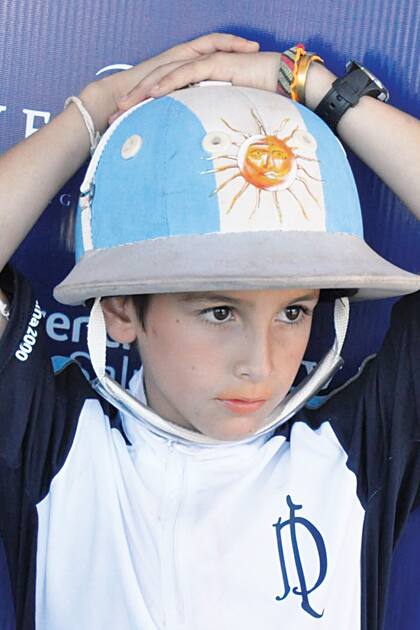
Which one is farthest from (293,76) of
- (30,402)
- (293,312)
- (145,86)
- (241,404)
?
(30,402)

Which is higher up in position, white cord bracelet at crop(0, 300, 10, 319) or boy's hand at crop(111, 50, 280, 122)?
boy's hand at crop(111, 50, 280, 122)

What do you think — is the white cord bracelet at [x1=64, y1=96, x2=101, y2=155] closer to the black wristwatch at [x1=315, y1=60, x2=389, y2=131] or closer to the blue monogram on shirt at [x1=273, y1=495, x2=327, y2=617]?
the black wristwatch at [x1=315, y1=60, x2=389, y2=131]

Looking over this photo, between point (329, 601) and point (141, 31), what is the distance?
911 mm

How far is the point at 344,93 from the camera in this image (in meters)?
1.22

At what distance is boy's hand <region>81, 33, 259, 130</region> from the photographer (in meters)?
1.28

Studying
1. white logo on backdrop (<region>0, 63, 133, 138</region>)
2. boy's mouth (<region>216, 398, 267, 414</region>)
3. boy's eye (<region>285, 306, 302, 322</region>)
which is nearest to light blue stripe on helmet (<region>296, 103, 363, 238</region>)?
boy's eye (<region>285, 306, 302, 322</region>)

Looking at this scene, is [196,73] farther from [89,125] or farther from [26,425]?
[26,425]

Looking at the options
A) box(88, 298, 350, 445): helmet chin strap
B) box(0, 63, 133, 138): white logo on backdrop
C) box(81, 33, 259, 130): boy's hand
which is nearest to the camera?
box(88, 298, 350, 445): helmet chin strap

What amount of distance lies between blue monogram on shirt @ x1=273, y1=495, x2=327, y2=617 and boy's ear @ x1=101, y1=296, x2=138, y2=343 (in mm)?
315

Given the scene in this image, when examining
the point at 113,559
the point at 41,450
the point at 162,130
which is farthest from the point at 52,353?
the point at 162,130

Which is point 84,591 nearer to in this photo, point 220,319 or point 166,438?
point 166,438

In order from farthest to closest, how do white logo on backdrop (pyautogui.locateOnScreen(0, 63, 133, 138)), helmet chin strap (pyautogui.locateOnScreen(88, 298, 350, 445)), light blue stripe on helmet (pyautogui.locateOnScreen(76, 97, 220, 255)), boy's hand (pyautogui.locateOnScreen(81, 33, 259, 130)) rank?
white logo on backdrop (pyautogui.locateOnScreen(0, 63, 133, 138)) → boy's hand (pyautogui.locateOnScreen(81, 33, 259, 130)) → helmet chin strap (pyautogui.locateOnScreen(88, 298, 350, 445)) → light blue stripe on helmet (pyautogui.locateOnScreen(76, 97, 220, 255))

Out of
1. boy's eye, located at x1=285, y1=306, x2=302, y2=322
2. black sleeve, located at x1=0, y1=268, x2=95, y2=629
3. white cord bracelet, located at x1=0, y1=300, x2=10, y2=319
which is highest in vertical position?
boy's eye, located at x1=285, y1=306, x2=302, y2=322

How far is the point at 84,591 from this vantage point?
1.19 metres
